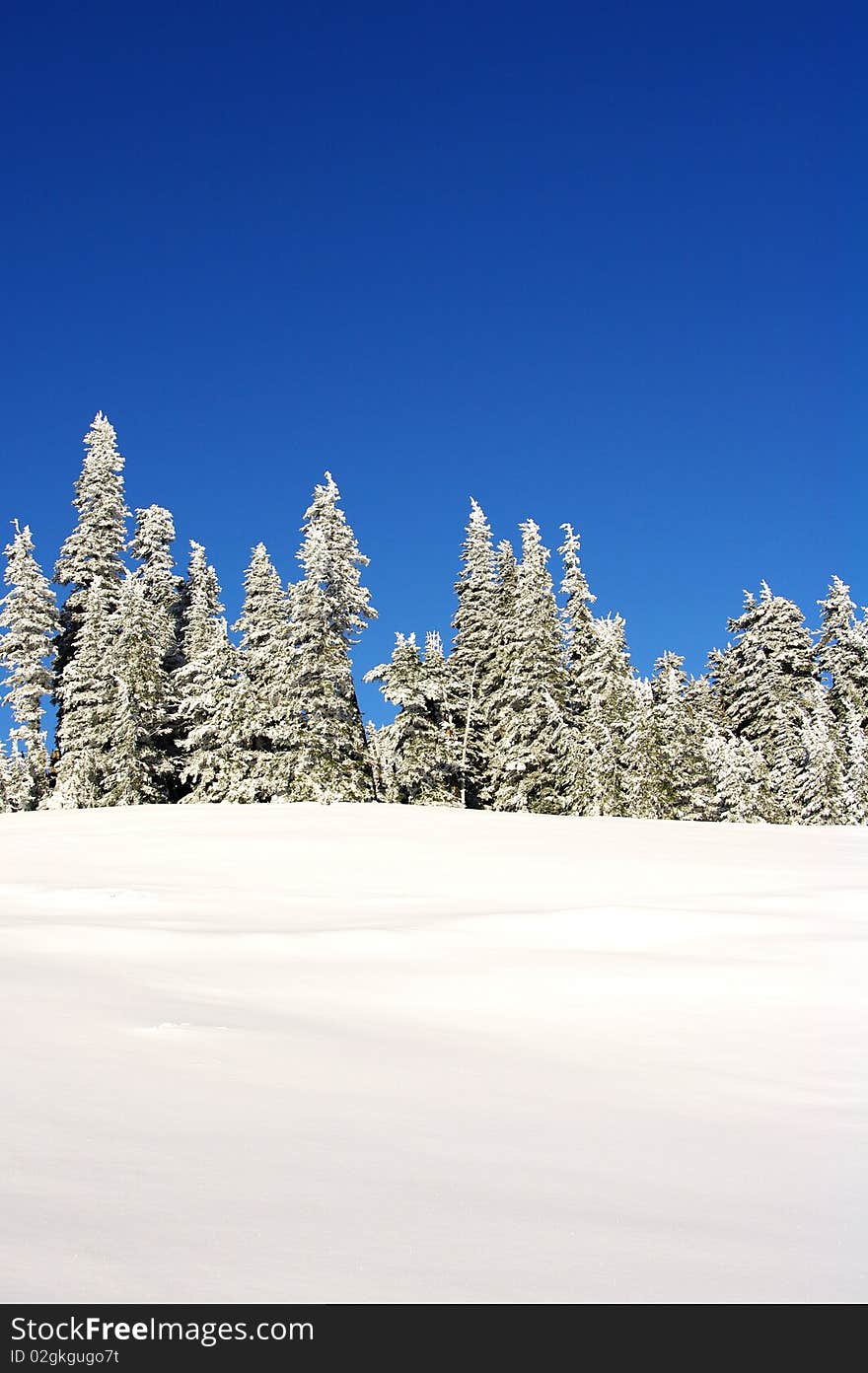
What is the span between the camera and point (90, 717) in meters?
42.8

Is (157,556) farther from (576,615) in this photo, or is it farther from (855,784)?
(855,784)

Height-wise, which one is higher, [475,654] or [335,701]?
[475,654]

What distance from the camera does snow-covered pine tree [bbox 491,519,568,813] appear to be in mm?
41188

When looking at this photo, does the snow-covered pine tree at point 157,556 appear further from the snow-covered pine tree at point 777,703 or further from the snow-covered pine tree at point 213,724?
the snow-covered pine tree at point 777,703

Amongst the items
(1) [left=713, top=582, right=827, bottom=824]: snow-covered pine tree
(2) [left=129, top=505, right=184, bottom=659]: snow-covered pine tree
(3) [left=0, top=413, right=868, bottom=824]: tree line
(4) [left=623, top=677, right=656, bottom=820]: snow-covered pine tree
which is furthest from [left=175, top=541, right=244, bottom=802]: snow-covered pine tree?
(1) [left=713, top=582, right=827, bottom=824]: snow-covered pine tree

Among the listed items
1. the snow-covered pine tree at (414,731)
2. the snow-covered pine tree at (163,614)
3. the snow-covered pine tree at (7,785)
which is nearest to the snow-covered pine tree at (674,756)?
the snow-covered pine tree at (414,731)

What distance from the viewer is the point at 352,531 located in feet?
138

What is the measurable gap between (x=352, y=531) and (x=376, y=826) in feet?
72.0

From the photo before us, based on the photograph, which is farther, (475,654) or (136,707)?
(475,654)

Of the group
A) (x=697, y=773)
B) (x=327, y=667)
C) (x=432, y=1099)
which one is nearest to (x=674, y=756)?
(x=697, y=773)

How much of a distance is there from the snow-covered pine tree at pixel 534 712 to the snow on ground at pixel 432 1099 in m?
28.4

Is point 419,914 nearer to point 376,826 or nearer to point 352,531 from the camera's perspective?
point 376,826

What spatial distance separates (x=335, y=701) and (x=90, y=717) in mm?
12264

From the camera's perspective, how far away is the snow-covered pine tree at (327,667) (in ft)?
128
